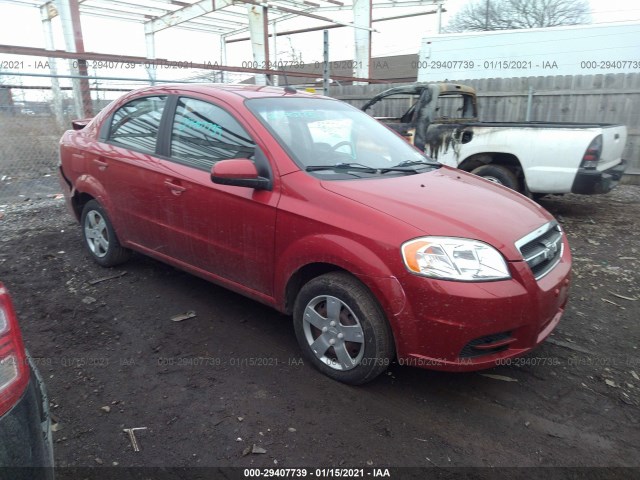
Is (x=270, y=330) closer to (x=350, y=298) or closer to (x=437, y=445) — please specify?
(x=350, y=298)

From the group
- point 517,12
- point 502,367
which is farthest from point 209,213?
point 517,12

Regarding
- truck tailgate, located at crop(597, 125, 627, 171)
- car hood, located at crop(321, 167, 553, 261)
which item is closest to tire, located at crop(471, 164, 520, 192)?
truck tailgate, located at crop(597, 125, 627, 171)

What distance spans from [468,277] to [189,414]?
5.58ft

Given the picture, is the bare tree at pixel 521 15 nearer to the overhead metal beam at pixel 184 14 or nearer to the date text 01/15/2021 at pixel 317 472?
the overhead metal beam at pixel 184 14

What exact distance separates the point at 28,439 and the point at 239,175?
1867 millimetres

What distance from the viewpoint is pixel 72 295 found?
13.4 feet

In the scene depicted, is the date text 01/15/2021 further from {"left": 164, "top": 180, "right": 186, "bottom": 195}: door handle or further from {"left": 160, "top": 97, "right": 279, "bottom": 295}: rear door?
{"left": 164, "top": 180, "right": 186, "bottom": 195}: door handle

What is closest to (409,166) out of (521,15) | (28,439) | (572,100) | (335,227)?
(335,227)

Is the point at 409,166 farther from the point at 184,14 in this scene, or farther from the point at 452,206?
the point at 184,14

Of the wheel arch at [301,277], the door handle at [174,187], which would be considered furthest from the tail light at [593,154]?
the door handle at [174,187]

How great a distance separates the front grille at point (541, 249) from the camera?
265 centimetres

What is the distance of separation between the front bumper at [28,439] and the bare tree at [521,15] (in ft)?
132

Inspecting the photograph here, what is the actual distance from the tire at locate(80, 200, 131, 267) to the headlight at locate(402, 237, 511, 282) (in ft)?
10.1

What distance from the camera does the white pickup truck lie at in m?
5.98
